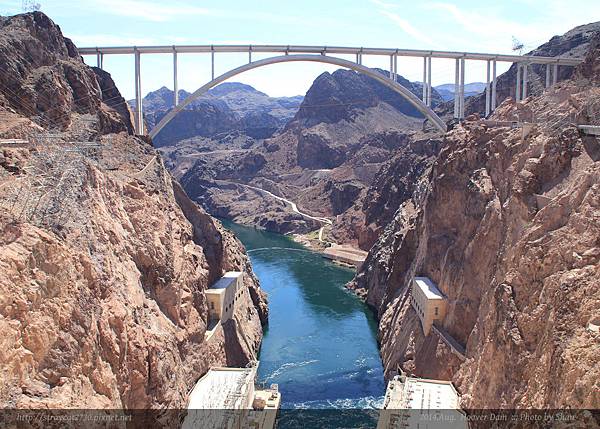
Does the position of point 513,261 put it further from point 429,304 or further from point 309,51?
point 309,51

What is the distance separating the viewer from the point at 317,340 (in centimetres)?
4347

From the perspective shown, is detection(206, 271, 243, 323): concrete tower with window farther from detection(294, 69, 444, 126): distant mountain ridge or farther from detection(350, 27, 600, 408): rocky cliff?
detection(294, 69, 444, 126): distant mountain ridge

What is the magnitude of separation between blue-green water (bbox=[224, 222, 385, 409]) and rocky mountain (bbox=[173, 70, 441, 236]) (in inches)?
632

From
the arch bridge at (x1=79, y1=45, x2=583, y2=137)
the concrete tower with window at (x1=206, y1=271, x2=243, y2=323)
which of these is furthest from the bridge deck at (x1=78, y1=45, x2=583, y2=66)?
the concrete tower with window at (x1=206, y1=271, x2=243, y2=323)

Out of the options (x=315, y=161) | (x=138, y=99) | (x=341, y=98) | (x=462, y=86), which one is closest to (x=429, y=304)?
(x=138, y=99)

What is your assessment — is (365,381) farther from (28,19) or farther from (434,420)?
(28,19)

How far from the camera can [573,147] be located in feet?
86.4

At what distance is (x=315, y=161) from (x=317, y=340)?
241 ft

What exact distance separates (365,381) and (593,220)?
1965cm

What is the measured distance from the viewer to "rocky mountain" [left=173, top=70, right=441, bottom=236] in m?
92.9

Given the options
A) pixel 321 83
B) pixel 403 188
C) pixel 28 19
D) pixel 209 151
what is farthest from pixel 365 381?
pixel 209 151

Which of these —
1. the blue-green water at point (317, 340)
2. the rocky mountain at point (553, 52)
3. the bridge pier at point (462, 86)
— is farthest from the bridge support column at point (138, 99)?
the rocky mountain at point (553, 52)

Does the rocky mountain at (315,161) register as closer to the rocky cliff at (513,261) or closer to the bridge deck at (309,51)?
the bridge deck at (309,51)

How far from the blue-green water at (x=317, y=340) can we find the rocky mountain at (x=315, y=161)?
52.6 feet
